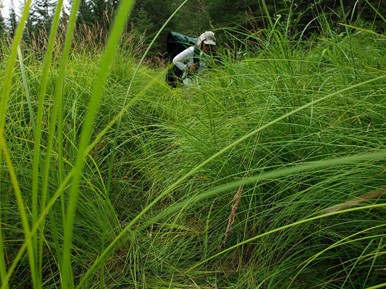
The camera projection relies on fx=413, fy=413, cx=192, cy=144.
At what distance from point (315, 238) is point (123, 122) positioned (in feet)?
4.08

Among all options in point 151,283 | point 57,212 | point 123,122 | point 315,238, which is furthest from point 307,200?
point 123,122

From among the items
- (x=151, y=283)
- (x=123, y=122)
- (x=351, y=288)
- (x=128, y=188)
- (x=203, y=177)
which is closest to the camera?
(x=351, y=288)

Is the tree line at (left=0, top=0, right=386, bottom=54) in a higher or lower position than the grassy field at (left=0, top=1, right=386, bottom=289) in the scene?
higher

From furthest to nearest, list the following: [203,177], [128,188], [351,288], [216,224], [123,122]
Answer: [123,122] < [128,188] < [203,177] < [216,224] < [351,288]

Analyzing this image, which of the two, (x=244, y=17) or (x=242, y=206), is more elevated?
(x=244, y=17)

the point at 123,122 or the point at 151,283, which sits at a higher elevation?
the point at 123,122

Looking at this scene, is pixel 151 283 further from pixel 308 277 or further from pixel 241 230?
pixel 308 277

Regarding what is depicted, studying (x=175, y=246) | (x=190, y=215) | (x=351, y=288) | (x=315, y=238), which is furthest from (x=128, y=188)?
(x=351, y=288)

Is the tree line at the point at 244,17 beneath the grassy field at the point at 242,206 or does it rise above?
above

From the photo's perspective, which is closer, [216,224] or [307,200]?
[307,200]

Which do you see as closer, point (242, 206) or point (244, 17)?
point (242, 206)

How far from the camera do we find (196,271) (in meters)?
1.07

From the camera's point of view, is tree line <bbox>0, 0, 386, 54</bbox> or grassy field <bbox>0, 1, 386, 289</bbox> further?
tree line <bbox>0, 0, 386, 54</bbox>

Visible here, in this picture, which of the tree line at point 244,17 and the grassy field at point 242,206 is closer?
the grassy field at point 242,206
